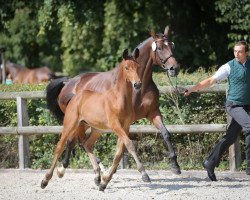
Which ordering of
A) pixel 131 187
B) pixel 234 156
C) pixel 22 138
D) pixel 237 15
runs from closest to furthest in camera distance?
pixel 131 187, pixel 234 156, pixel 22 138, pixel 237 15

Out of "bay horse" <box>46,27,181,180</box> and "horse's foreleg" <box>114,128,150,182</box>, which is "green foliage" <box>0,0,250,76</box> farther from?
"horse's foreleg" <box>114,128,150,182</box>

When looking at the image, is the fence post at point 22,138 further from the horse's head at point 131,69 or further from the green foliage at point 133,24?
the green foliage at point 133,24

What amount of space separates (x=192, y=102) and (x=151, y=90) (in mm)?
1225

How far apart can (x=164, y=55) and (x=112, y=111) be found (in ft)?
4.32

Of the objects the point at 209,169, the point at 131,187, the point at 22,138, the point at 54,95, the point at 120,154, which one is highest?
the point at 54,95

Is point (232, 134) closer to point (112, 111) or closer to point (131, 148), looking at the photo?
point (131, 148)

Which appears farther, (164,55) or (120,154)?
(164,55)

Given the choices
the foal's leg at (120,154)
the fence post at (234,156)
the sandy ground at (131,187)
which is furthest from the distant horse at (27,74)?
the foal's leg at (120,154)

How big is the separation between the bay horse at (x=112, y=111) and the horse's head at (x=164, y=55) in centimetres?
64

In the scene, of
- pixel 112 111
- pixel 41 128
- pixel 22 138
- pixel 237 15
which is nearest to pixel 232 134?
pixel 112 111

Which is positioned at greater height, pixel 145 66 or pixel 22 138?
pixel 145 66

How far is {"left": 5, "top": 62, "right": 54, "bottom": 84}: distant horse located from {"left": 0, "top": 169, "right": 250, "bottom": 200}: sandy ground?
37.1 ft

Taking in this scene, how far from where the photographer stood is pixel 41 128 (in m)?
11.6

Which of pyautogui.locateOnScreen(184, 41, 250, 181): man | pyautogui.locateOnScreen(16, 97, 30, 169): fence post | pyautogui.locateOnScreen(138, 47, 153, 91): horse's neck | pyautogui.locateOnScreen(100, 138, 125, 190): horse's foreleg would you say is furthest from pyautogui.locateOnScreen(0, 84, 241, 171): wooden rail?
pyautogui.locateOnScreen(100, 138, 125, 190): horse's foreleg
